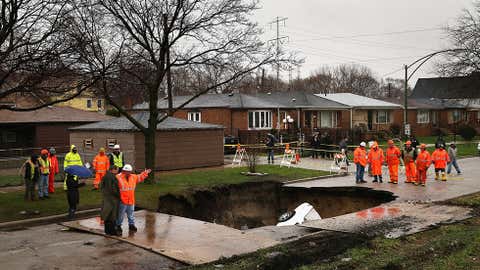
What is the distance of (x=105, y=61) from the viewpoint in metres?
18.2

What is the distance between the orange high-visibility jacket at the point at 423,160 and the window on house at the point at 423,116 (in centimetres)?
3413

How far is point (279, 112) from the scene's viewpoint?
132 ft

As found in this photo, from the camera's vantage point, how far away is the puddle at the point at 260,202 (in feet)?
60.2

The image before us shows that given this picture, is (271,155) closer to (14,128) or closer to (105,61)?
(105,61)

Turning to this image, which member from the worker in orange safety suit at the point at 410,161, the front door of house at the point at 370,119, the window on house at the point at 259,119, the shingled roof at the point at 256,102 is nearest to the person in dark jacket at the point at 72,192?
the worker in orange safety suit at the point at 410,161

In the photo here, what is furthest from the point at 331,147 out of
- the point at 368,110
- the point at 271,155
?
the point at 368,110

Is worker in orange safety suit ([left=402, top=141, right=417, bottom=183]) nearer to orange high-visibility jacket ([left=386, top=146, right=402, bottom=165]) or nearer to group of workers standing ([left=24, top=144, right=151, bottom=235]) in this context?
orange high-visibility jacket ([left=386, top=146, right=402, bottom=165])

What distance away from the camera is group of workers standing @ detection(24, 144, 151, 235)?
1180 cm

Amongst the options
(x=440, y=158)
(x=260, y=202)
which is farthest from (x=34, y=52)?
(x=440, y=158)

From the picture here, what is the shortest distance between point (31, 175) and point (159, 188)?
453cm

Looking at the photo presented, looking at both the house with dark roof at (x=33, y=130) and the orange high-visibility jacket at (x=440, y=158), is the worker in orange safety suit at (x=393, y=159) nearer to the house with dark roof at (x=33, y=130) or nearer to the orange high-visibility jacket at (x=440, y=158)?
the orange high-visibility jacket at (x=440, y=158)

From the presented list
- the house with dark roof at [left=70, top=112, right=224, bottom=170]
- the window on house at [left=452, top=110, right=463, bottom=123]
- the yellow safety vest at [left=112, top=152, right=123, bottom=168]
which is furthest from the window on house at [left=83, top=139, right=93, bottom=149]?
the window on house at [left=452, top=110, right=463, bottom=123]

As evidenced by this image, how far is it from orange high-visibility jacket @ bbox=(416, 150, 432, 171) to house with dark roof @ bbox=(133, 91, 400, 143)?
53.0 ft

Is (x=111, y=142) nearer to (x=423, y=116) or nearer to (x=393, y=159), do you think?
(x=393, y=159)
